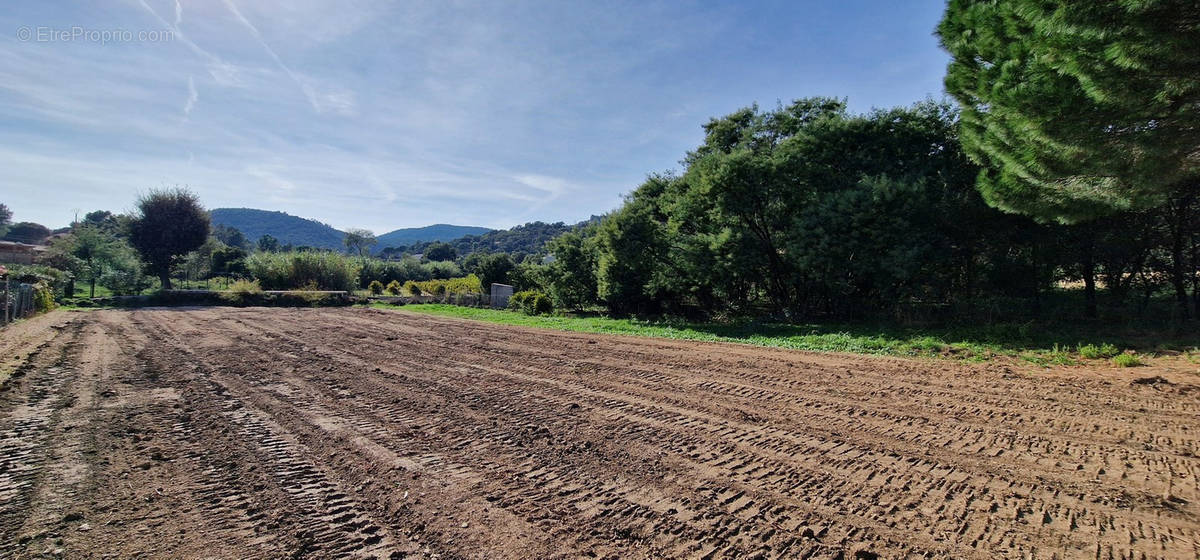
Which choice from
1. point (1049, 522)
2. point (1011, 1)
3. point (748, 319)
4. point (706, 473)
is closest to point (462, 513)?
point (706, 473)

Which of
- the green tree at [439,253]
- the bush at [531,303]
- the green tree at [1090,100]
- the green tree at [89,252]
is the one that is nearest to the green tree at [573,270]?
the bush at [531,303]

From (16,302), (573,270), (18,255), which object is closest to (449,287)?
(573,270)

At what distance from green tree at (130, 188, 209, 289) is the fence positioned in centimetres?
1602

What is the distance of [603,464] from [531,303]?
19.9 meters

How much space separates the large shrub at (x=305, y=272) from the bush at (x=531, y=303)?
51.1 ft

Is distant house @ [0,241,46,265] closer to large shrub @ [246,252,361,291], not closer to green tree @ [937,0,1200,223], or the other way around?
large shrub @ [246,252,361,291]

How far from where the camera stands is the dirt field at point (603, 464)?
2.75 metres

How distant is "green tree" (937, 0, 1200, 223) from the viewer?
185 inches

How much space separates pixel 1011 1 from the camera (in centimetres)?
640

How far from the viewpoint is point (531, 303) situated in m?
23.5

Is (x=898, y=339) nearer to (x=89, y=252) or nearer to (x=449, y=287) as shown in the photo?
(x=449, y=287)

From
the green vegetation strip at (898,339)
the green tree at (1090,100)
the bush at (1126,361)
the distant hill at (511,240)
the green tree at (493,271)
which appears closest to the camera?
the green tree at (1090,100)

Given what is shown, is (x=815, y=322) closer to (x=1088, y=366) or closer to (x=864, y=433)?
(x=1088, y=366)

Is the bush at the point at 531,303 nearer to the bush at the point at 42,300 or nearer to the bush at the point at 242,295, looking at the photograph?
the bush at the point at 242,295
